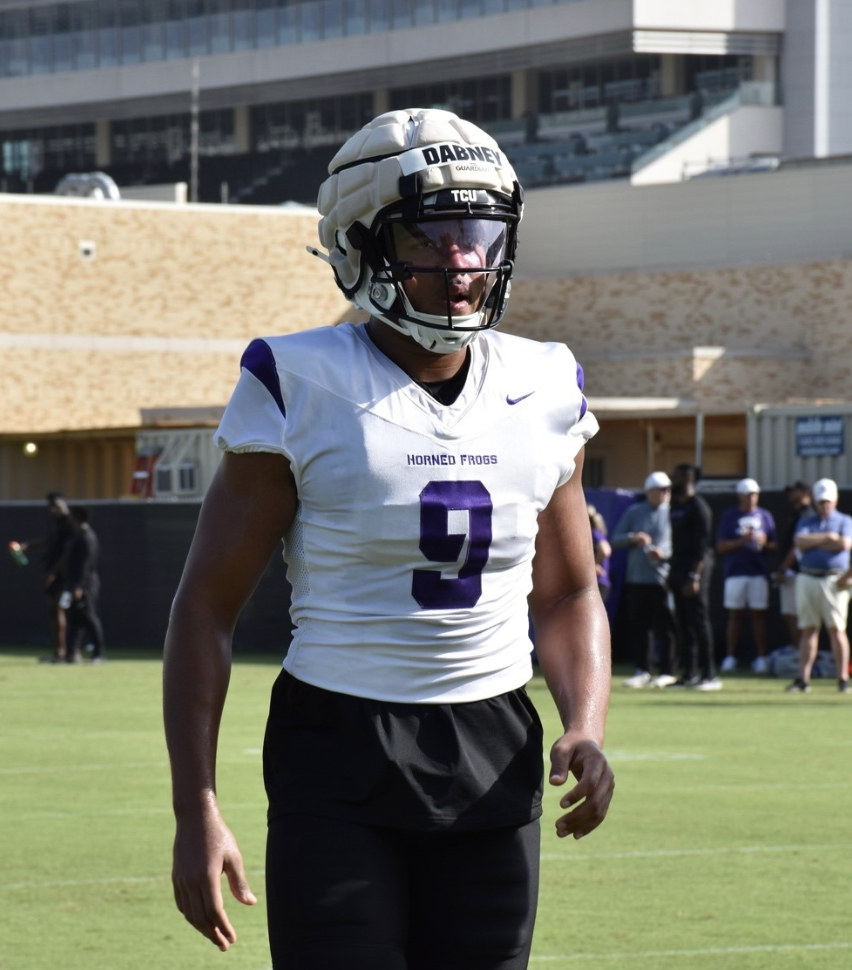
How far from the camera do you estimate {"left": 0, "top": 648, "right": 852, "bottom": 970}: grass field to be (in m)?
7.72

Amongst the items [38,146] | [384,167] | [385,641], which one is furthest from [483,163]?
[38,146]

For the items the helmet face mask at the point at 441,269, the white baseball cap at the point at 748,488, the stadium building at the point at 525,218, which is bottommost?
the white baseball cap at the point at 748,488

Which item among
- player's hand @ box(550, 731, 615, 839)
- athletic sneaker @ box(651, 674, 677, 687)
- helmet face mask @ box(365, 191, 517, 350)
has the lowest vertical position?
athletic sneaker @ box(651, 674, 677, 687)

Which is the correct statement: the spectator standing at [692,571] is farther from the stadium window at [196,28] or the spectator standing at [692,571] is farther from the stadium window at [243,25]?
the stadium window at [196,28]

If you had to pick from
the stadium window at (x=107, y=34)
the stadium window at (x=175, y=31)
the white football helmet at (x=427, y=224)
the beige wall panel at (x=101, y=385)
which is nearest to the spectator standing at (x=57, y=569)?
the beige wall panel at (x=101, y=385)

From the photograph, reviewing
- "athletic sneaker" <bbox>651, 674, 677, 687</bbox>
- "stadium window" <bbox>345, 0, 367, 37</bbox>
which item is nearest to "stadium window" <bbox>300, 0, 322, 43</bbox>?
"stadium window" <bbox>345, 0, 367, 37</bbox>

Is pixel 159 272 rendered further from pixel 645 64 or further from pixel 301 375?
pixel 301 375

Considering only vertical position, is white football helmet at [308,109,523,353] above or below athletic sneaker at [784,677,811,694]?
above

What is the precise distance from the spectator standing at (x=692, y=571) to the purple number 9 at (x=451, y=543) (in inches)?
621

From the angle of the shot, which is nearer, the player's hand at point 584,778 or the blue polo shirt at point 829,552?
the player's hand at point 584,778

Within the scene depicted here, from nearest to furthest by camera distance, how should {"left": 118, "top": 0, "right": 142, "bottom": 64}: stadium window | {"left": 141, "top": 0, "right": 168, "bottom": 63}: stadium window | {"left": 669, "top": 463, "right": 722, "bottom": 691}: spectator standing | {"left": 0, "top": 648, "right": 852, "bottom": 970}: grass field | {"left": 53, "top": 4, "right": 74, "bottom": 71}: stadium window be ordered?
{"left": 0, "top": 648, "right": 852, "bottom": 970}: grass field < {"left": 669, "top": 463, "right": 722, "bottom": 691}: spectator standing < {"left": 141, "top": 0, "right": 168, "bottom": 63}: stadium window < {"left": 118, "top": 0, "right": 142, "bottom": 64}: stadium window < {"left": 53, "top": 4, "right": 74, "bottom": 71}: stadium window

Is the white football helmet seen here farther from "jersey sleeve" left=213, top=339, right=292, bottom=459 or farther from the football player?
"jersey sleeve" left=213, top=339, right=292, bottom=459

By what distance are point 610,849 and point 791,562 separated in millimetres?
11959

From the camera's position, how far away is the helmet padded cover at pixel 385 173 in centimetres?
385
